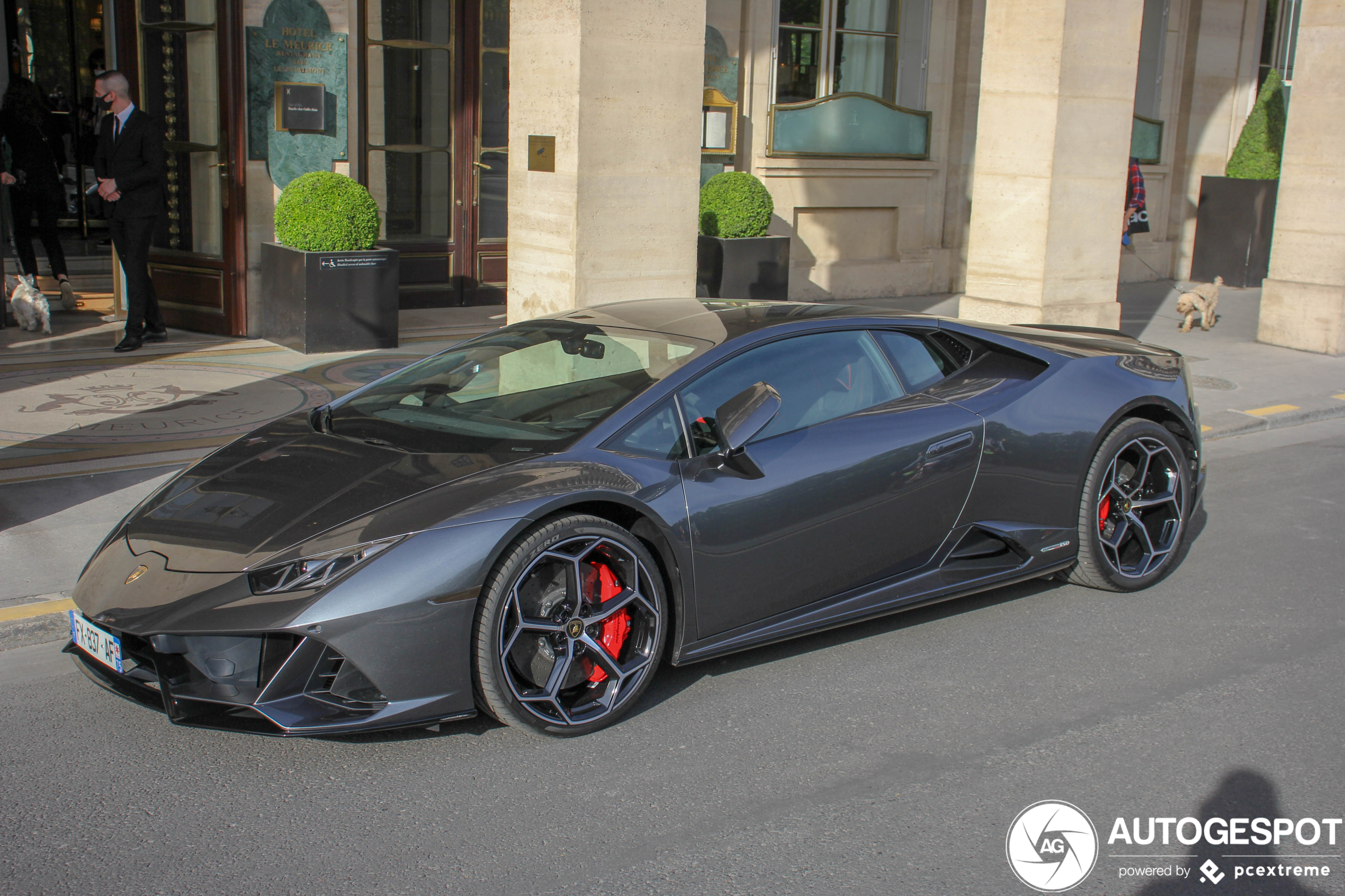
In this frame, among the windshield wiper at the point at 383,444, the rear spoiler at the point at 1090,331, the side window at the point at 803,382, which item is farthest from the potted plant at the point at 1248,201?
the windshield wiper at the point at 383,444

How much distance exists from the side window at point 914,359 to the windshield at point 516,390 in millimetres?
889

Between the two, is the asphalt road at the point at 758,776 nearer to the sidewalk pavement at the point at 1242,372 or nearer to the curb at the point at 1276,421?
the curb at the point at 1276,421

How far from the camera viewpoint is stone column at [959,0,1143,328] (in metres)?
10.5

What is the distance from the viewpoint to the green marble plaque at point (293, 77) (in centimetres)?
1068

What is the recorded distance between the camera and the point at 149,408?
834cm

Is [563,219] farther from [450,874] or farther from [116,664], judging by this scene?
[450,874]

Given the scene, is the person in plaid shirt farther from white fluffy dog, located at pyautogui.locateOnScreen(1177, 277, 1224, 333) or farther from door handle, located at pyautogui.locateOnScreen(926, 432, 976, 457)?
door handle, located at pyautogui.locateOnScreen(926, 432, 976, 457)

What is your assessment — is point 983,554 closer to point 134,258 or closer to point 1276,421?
point 1276,421

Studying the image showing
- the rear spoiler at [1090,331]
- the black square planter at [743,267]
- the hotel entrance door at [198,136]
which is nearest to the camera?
the rear spoiler at [1090,331]

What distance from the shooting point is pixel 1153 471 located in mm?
5793

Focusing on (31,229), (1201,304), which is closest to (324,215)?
(31,229)

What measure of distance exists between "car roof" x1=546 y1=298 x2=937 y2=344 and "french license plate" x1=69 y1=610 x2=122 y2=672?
2.11m

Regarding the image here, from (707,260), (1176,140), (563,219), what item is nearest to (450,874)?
(563,219)

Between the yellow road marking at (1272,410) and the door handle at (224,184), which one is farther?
the door handle at (224,184)
